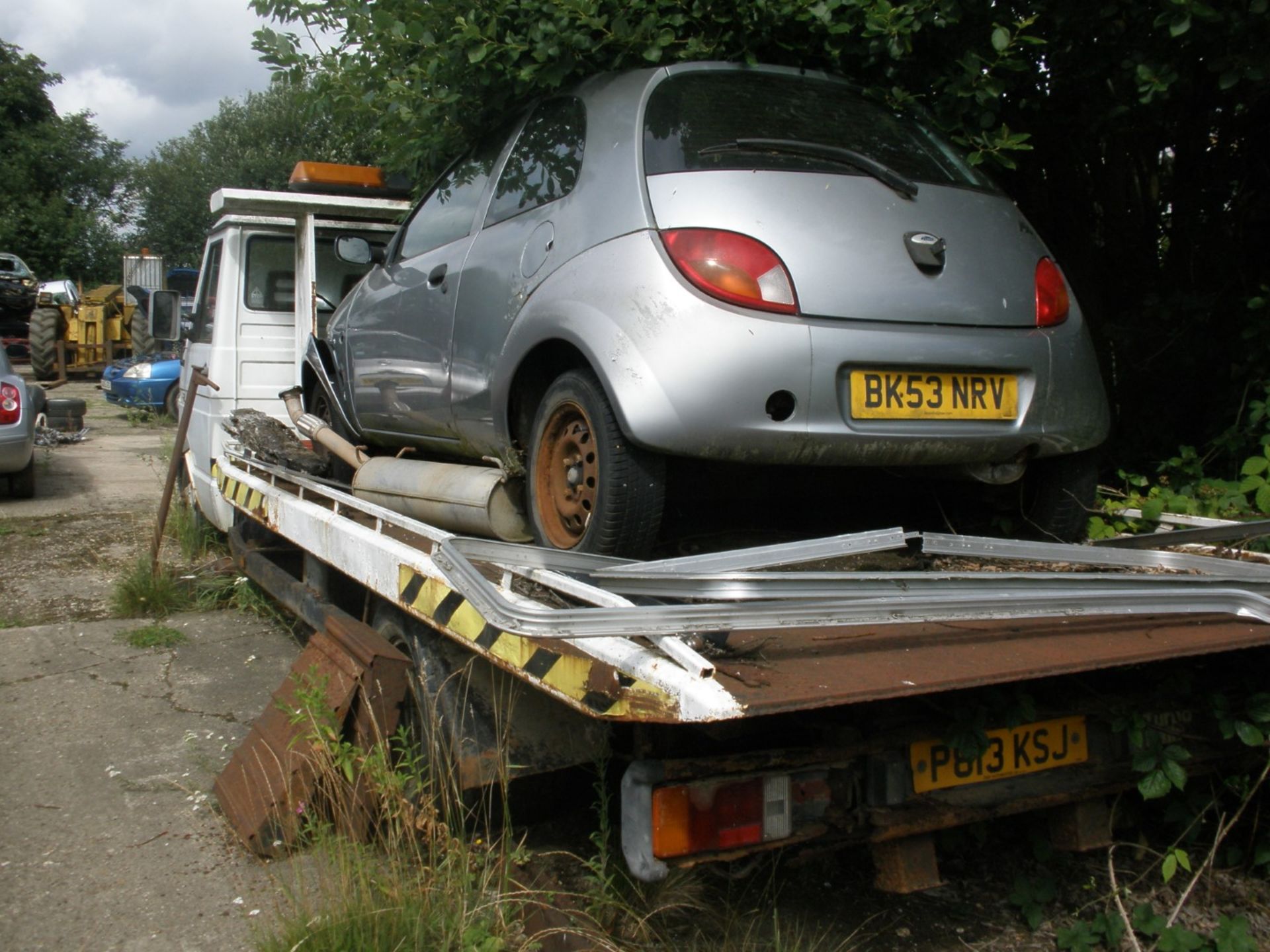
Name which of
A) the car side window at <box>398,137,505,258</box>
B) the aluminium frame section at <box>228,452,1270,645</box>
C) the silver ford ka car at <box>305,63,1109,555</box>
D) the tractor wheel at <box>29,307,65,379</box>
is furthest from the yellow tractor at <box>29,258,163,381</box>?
the aluminium frame section at <box>228,452,1270,645</box>

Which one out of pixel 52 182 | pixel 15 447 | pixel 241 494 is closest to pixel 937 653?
pixel 241 494

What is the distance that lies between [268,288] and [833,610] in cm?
517

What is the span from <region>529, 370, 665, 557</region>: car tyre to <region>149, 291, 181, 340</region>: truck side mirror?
4748 millimetres

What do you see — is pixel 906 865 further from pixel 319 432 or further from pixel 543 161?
pixel 319 432

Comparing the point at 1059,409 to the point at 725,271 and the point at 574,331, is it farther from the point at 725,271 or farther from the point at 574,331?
the point at 574,331

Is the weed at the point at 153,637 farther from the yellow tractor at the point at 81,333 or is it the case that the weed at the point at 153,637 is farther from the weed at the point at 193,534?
the yellow tractor at the point at 81,333

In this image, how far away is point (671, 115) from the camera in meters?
3.25

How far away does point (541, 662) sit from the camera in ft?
Result: 7.63

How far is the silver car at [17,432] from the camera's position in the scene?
9.13 m

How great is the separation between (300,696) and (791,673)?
4.76 ft

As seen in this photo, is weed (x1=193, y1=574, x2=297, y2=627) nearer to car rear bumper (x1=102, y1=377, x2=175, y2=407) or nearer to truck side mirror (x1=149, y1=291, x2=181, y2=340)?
truck side mirror (x1=149, y1=291, x2=181, y2=340)

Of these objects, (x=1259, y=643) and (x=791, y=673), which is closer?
(x=791, y=673)

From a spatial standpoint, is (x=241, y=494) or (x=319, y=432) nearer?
(x=319, y=432)

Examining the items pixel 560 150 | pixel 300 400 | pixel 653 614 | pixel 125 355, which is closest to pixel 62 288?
pixel 125 355
